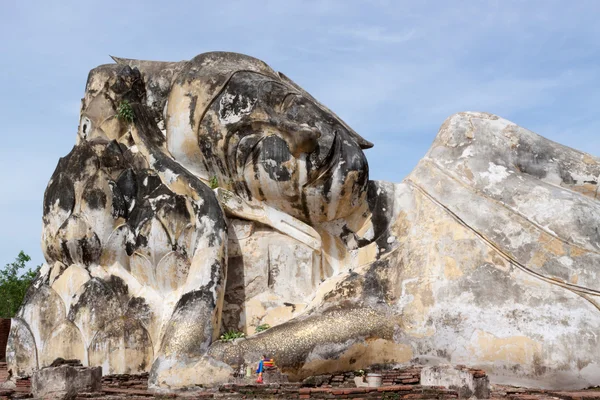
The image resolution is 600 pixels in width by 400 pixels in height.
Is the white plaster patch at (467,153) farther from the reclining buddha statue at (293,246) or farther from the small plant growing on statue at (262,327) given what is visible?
the small plant growing on statue at (262,327)

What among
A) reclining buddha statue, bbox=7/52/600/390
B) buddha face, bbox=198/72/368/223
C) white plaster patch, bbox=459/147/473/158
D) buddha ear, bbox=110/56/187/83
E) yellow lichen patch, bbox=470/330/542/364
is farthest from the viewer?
buddha ear, bbox=110/56/187/83

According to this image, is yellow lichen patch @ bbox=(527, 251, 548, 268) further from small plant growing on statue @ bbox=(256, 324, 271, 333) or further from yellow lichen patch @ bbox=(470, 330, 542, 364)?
small plant growing on statue @ bbox=(256, 324, 271, 333)

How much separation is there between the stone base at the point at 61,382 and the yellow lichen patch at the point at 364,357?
2.25 m

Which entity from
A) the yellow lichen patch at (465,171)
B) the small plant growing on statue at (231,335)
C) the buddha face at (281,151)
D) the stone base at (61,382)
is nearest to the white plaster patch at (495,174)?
the yellow lichen patch at (465,171)

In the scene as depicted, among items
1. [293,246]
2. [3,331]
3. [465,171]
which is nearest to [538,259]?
[465,171]

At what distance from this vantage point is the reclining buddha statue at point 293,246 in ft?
30.9

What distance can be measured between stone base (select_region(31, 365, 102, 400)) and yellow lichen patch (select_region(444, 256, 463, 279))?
157 inches

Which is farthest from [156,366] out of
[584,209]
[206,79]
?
[584,209]

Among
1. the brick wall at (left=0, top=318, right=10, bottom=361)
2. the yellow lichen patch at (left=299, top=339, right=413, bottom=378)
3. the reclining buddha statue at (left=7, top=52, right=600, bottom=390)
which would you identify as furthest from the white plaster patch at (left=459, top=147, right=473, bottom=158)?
the brick wall at (left=0, top=318, right=10, bottom=361)

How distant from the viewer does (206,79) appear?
10914 mm

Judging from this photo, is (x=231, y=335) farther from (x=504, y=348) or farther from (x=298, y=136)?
(x=504, y=348)

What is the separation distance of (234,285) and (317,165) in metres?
1.72

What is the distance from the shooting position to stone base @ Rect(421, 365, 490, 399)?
8109 mm

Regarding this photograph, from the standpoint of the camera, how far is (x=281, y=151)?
10328 millimetres
